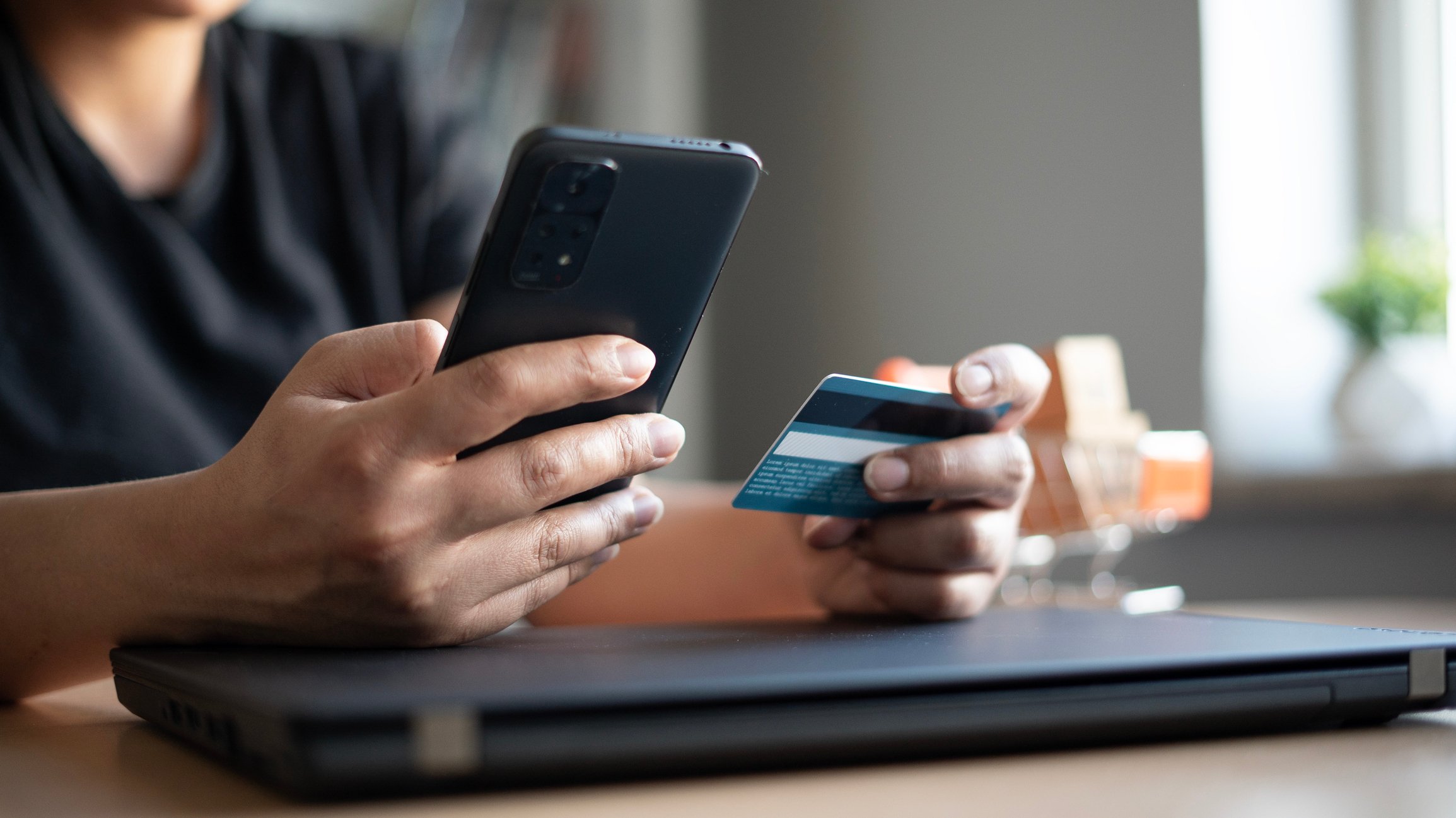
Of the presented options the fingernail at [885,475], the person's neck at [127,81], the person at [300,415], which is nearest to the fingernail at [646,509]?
the person at [300,415]

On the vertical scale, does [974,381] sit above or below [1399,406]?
above

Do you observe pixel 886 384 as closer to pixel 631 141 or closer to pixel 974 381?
pixel 974 381

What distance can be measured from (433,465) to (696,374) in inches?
103

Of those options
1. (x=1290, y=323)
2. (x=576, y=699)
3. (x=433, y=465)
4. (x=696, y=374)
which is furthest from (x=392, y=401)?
(x=696, y=374)

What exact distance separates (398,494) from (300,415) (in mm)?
56

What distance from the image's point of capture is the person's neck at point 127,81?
0.87 meters

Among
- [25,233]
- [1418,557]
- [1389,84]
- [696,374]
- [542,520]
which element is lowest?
[1418,557]

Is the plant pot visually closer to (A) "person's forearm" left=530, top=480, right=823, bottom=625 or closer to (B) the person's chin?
(A) "person's forearm" left=530, top=480, right=823, bottom=625

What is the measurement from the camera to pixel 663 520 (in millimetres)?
848

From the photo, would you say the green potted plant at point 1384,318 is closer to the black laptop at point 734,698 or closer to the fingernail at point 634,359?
the black laptop at point 734,698

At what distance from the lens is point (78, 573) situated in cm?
49

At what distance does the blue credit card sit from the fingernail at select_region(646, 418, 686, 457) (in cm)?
5

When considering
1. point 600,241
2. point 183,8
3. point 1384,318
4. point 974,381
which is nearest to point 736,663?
point 600,241

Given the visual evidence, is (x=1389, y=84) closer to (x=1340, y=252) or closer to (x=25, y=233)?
(x=1340, y=252)
